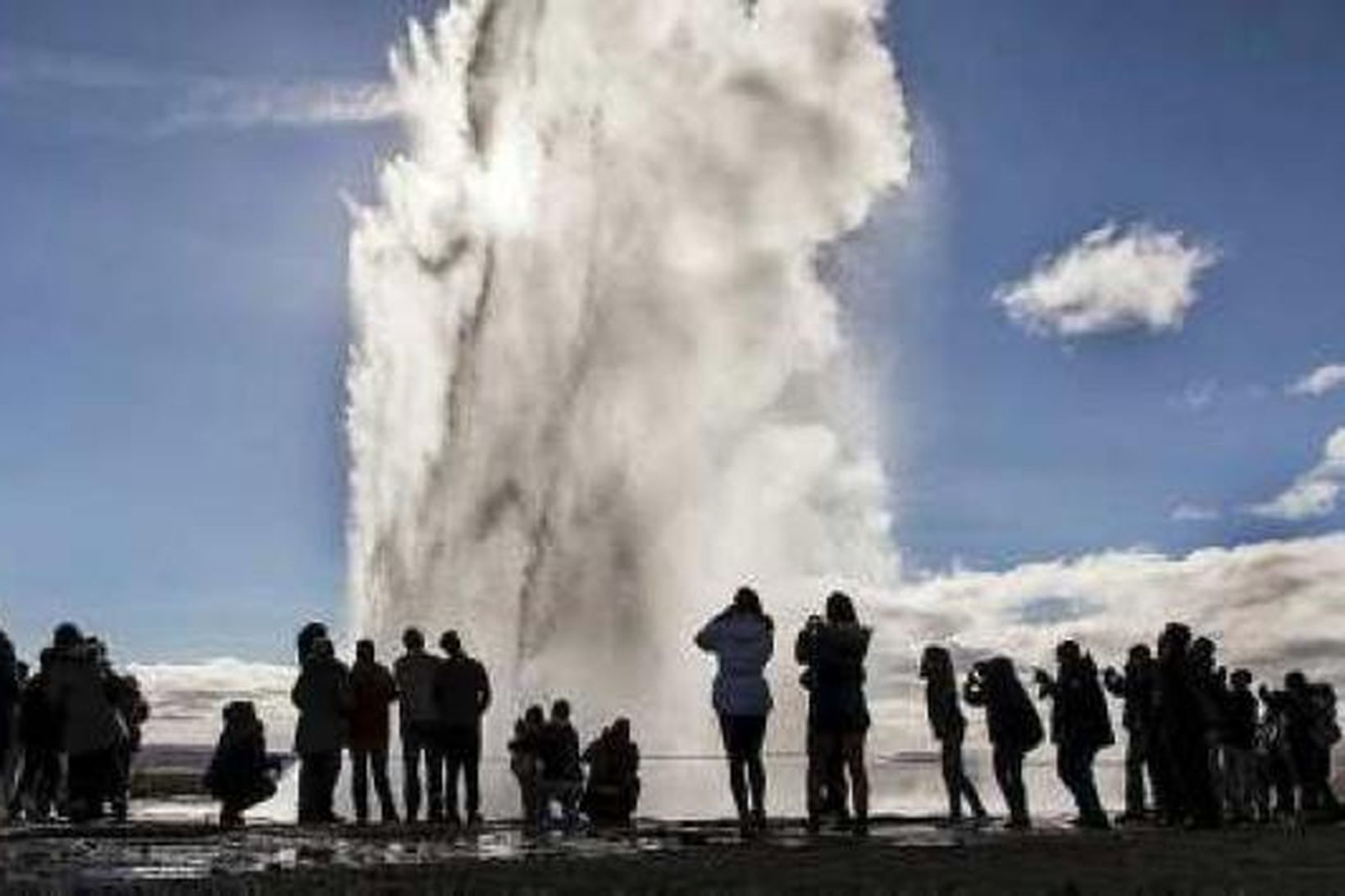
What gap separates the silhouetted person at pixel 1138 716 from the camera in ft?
76.5

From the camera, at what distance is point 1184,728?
2189 centimetres

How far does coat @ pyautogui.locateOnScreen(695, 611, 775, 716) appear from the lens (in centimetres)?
1800

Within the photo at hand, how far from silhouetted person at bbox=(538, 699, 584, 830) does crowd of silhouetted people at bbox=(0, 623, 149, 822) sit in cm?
465

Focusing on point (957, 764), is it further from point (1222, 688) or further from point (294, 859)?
point (294, 859)

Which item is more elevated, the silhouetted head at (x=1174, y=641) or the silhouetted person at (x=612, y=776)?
the silhouetted head at (x=1174, y=641)

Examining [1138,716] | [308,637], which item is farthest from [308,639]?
[1138,716]

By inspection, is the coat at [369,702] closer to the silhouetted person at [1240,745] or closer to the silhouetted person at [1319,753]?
the silhouetted person at [1240,745]

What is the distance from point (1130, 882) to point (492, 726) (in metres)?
55.2

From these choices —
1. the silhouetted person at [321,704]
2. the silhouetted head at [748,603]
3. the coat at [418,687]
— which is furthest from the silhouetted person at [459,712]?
the silhouetted head at [748,603]

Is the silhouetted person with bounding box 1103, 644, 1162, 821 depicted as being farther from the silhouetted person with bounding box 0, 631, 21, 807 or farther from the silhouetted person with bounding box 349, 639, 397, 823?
the silhouetted person with bounding box 0, 631, 21, 807

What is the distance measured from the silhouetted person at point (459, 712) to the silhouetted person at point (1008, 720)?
17.6 ft

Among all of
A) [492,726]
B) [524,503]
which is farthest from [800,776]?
[524,503]

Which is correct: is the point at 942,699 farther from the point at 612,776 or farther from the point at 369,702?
the point at 369,702

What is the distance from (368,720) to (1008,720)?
6.99 m
